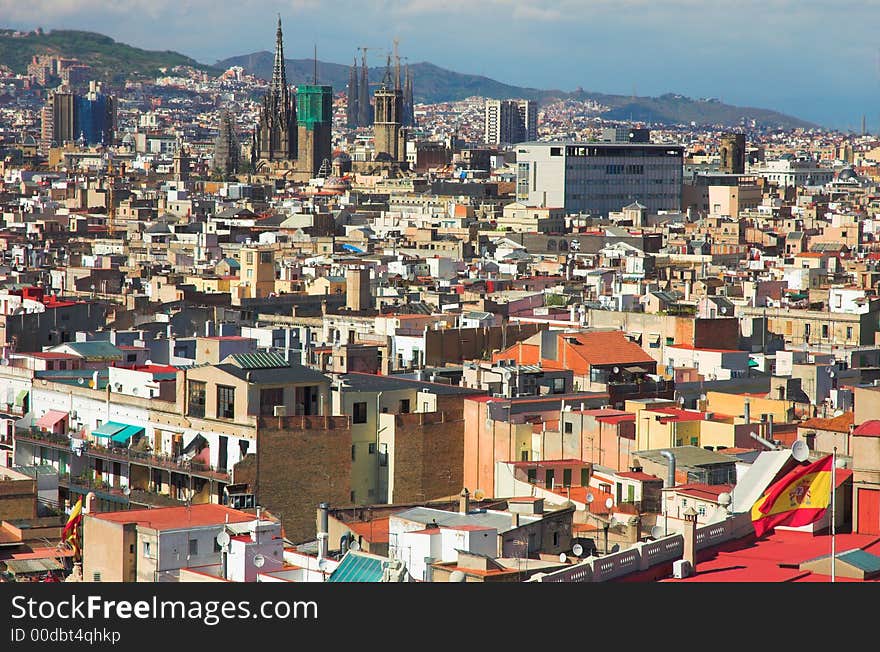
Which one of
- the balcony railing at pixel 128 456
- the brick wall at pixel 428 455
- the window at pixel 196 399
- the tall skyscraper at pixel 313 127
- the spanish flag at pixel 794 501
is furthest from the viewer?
the tall skyscraper at pixel 313 127

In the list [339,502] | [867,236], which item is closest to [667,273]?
[867,236]

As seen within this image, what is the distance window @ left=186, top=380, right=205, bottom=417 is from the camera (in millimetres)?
23500

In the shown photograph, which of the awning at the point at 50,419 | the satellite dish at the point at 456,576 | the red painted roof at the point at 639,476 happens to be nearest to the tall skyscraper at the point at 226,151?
the awning at the point at 50,419

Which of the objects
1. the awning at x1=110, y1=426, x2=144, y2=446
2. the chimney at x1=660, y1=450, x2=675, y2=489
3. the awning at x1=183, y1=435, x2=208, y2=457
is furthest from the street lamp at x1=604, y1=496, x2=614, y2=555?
the awning at x1=110, y1=426, x2=144, y2=446

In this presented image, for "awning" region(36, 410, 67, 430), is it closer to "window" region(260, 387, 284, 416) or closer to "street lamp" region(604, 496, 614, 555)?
"window" region(260, 387, 284, 416)

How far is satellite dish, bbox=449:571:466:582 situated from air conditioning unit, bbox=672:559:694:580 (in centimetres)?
151

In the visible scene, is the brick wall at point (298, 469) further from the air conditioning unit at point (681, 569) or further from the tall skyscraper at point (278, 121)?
the tall skyscraper at point (278, 121)

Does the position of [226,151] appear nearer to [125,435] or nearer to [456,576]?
[125,435]

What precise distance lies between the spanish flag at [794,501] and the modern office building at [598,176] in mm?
77907

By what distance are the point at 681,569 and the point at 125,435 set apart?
34.7 feet

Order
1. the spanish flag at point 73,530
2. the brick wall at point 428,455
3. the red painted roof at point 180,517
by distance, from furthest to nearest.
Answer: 1. the brick wall at point 428,455
2. the spanish flag at point 73,530
3. the red painted roof at point 180,517

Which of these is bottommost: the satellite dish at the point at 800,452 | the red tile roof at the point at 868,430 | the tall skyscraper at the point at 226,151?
the tall skyscraper at the point at 226,151

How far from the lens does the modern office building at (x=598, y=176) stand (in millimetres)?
97312

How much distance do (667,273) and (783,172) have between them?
271 feet
